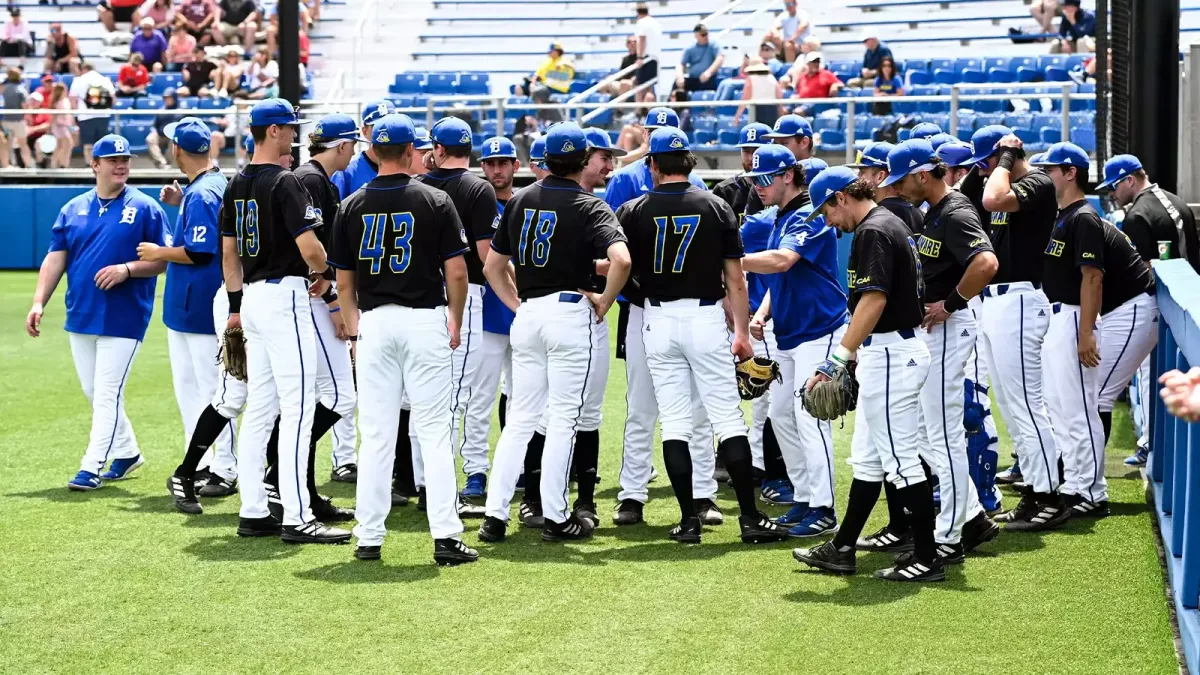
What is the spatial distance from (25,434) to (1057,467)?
673cm

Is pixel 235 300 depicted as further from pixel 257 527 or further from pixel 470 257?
pixel 470 257

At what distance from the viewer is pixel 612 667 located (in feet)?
17.0

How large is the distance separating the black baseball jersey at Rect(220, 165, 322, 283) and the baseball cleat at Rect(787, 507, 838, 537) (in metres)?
2.76

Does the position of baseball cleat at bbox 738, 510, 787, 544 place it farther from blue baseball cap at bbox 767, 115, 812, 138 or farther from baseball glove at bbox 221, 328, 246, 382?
baseball glove at bbox 221, 328, 246, 382

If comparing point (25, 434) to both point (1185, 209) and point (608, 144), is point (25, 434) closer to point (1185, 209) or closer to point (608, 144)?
point (608, 144)

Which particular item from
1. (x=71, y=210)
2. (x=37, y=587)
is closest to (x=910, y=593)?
(x=37, y=587)

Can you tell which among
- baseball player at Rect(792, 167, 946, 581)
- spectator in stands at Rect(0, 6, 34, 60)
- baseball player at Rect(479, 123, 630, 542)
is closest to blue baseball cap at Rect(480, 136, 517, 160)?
baseball player at Rect(479, 123, 630, 542)

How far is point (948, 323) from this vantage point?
22.1 feet

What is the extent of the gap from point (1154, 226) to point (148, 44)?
1999cm

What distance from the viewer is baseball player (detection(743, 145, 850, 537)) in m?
7.15

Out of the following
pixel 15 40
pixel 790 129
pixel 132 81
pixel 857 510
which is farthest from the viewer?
pixel 15 40

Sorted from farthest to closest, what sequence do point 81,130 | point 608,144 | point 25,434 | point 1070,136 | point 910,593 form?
point 81,130 < point 1070,136 < point 25,434 < point 608,144 < point 910,593

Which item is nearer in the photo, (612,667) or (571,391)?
(612,667)

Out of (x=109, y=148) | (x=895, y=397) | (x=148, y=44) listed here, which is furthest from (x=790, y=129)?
(x=148, y=44)
